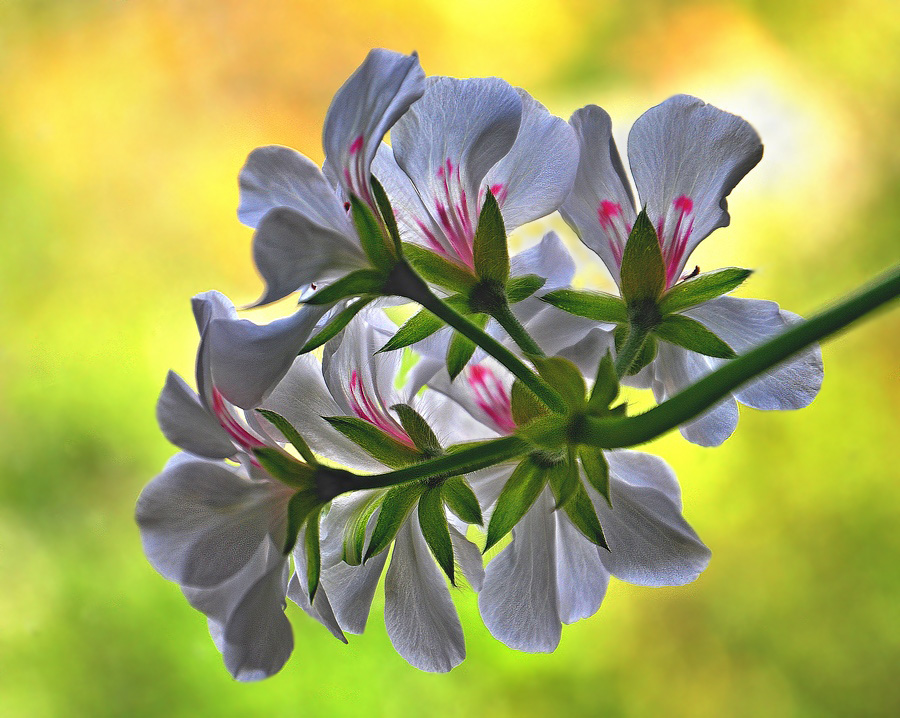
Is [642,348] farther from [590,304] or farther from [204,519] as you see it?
[204,519]

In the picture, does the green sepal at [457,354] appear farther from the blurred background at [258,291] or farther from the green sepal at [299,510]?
the blurred background at [258,291]

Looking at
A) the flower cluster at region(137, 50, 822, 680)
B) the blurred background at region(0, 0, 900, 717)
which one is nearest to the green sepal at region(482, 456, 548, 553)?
the flower cluster at region(137, 50, 822, 680)

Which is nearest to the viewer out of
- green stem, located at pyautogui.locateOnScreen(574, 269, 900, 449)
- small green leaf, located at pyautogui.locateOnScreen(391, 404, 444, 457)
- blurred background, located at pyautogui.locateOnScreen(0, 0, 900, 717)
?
green stem, located at pyautogui.locateOnScreen(574, 269, 900, 449)

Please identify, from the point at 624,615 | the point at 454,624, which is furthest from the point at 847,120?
the point at 454,624

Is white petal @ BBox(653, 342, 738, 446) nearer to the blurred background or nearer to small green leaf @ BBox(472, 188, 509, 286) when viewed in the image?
small green leaf @ BBox(472, 188, 509, 286)

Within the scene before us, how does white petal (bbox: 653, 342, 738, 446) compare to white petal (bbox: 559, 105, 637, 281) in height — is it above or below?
below

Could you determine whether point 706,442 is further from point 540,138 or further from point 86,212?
point 86,212

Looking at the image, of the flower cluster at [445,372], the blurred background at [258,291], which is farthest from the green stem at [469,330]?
the blurred background at [258,291]

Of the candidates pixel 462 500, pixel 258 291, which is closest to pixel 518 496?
pixel 462 500
